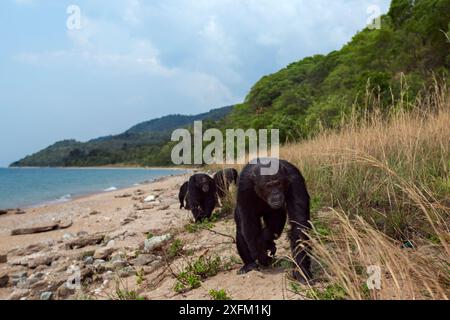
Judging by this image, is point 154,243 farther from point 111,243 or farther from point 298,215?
point 298,215

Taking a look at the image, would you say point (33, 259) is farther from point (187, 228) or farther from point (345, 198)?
point (345, 198)

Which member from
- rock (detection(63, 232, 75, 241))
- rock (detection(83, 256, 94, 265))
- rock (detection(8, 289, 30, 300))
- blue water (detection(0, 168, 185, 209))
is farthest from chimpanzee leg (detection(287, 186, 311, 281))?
blue water (detection(0, 168, 185, 209))

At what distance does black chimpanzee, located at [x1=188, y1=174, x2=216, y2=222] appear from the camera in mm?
7383

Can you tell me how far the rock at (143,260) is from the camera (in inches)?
197

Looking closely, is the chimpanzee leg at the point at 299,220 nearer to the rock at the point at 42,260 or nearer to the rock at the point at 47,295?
the rock at the point at 47,295

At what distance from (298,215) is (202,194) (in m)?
4.71

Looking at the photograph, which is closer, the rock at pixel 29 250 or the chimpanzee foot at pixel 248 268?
the chimpanzee foot at pixel 248 268

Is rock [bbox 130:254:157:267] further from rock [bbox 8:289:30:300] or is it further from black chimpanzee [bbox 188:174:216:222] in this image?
black chimpanzee [bbox 188:174:216:222]

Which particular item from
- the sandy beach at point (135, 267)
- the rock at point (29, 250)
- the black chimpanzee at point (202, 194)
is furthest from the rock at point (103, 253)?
the rock at point (29, 250)

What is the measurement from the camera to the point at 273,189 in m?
3.07

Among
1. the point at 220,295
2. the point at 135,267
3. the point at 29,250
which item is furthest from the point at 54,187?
the point at 220,295

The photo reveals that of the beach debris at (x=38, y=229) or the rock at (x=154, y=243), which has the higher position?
the rock at (x=154, y=243)

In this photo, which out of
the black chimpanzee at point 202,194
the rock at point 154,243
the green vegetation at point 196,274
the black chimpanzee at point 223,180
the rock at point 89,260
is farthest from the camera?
the black chimpanzee at point 223,180

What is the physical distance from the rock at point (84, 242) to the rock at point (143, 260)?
2499 mm
